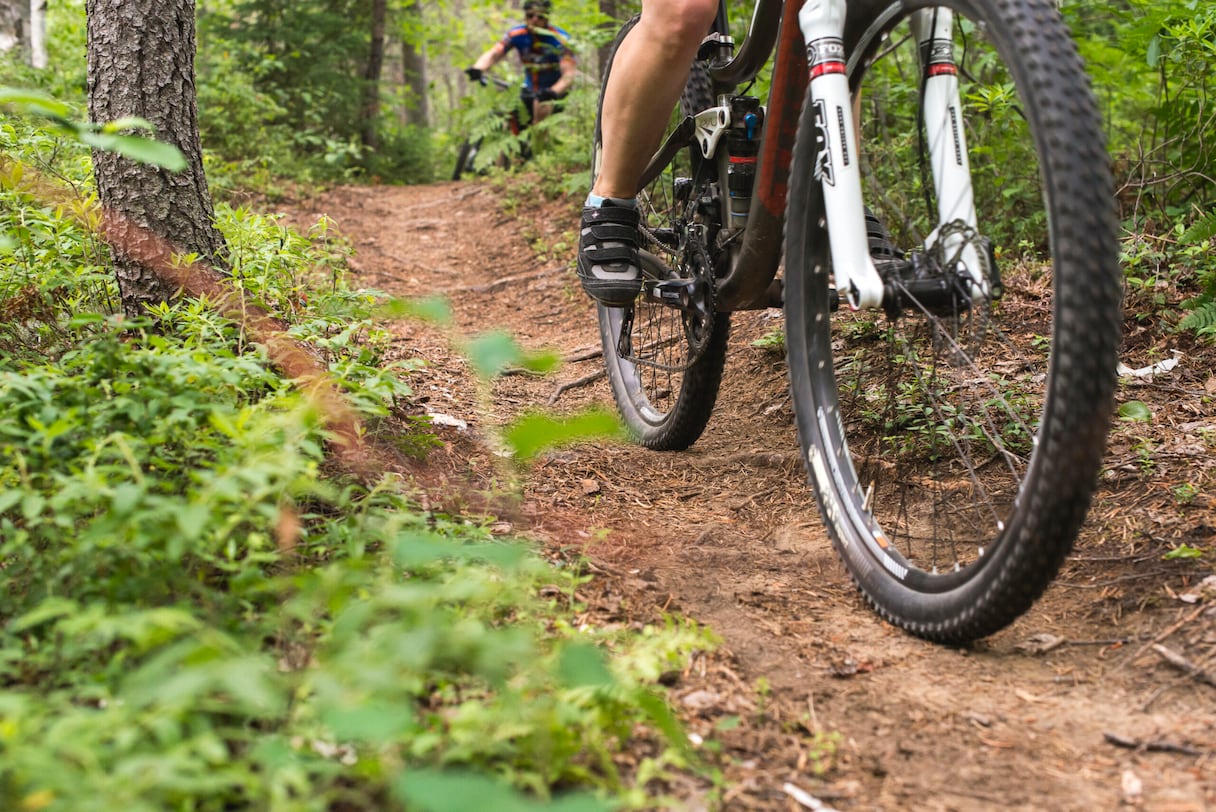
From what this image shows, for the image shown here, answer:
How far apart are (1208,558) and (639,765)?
4.64 ft

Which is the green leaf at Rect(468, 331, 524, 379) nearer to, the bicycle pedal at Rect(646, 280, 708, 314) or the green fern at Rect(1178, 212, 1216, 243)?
the bicycle pedal at Rect(646, 280, 708, 314)

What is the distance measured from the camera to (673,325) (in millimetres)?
3596

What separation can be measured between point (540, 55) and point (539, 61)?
84 millimetres

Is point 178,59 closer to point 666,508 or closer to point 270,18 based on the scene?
point 666,508

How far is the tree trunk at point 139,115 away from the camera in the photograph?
107 inches

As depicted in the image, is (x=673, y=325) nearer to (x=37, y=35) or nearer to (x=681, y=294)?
(x=681, y=294)

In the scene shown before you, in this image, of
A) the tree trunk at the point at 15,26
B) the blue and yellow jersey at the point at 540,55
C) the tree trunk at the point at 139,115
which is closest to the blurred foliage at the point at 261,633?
the tree trunk at the point at 139,115

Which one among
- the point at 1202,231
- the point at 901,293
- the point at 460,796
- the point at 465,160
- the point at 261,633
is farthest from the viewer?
the point at 465,160

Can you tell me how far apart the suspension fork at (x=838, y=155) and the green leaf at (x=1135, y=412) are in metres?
1.19

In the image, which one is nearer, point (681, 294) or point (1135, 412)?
point (1135, 412)

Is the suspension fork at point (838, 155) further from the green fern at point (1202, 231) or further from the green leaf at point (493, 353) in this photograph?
the green fern at point (1202, 231)

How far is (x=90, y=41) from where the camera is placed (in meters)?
2.76

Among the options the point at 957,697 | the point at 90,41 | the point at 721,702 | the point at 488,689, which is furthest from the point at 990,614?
the point at 90,41

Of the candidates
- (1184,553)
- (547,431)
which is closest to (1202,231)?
(1184,553)
